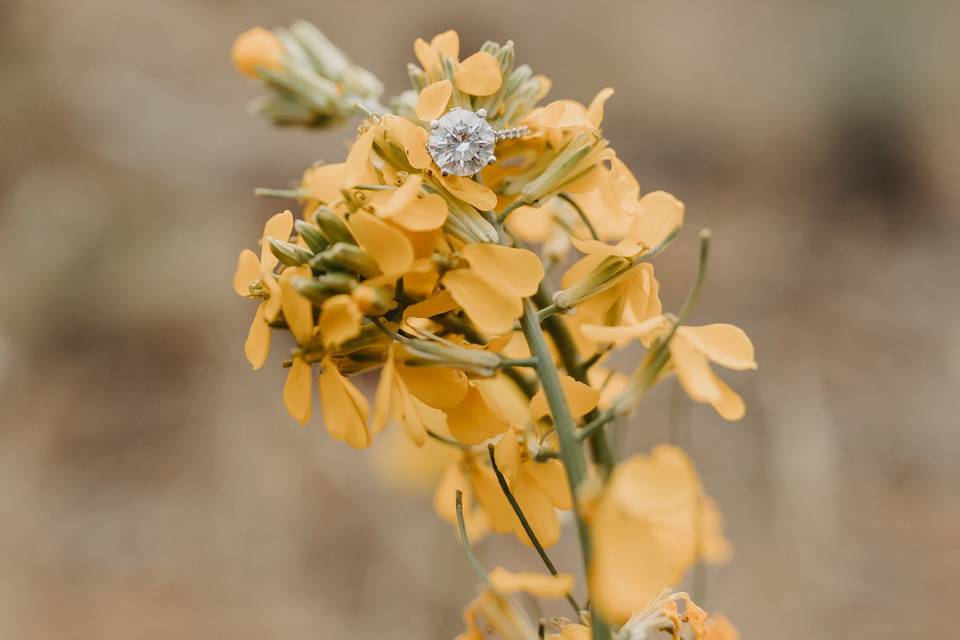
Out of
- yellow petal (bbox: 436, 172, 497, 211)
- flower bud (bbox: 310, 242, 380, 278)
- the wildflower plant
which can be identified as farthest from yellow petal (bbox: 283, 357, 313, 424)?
yellow petal (bbox: 436, 172, 497, 211)

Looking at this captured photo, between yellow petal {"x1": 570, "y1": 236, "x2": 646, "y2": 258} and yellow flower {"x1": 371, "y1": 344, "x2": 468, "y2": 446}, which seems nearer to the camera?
yellow flower {"x1": 371, "y1": 344, "x2": 468, "y2": 446}

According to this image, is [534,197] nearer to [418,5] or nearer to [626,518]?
[626,518]

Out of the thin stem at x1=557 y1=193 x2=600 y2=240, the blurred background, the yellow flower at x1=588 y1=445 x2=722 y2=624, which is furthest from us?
the blurred background

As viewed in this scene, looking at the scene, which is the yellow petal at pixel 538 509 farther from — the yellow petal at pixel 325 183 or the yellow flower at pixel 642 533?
the yellow petal at pixel 325 183

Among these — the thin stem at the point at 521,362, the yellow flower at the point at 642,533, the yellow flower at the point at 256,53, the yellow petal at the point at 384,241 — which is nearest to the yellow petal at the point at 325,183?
the yellow petal at the point at 384,241

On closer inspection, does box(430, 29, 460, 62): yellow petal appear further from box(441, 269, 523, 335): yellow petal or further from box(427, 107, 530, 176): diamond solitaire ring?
box(441, 269, 523, 335): yellow petal

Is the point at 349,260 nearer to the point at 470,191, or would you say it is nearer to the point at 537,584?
the point at 470,191
